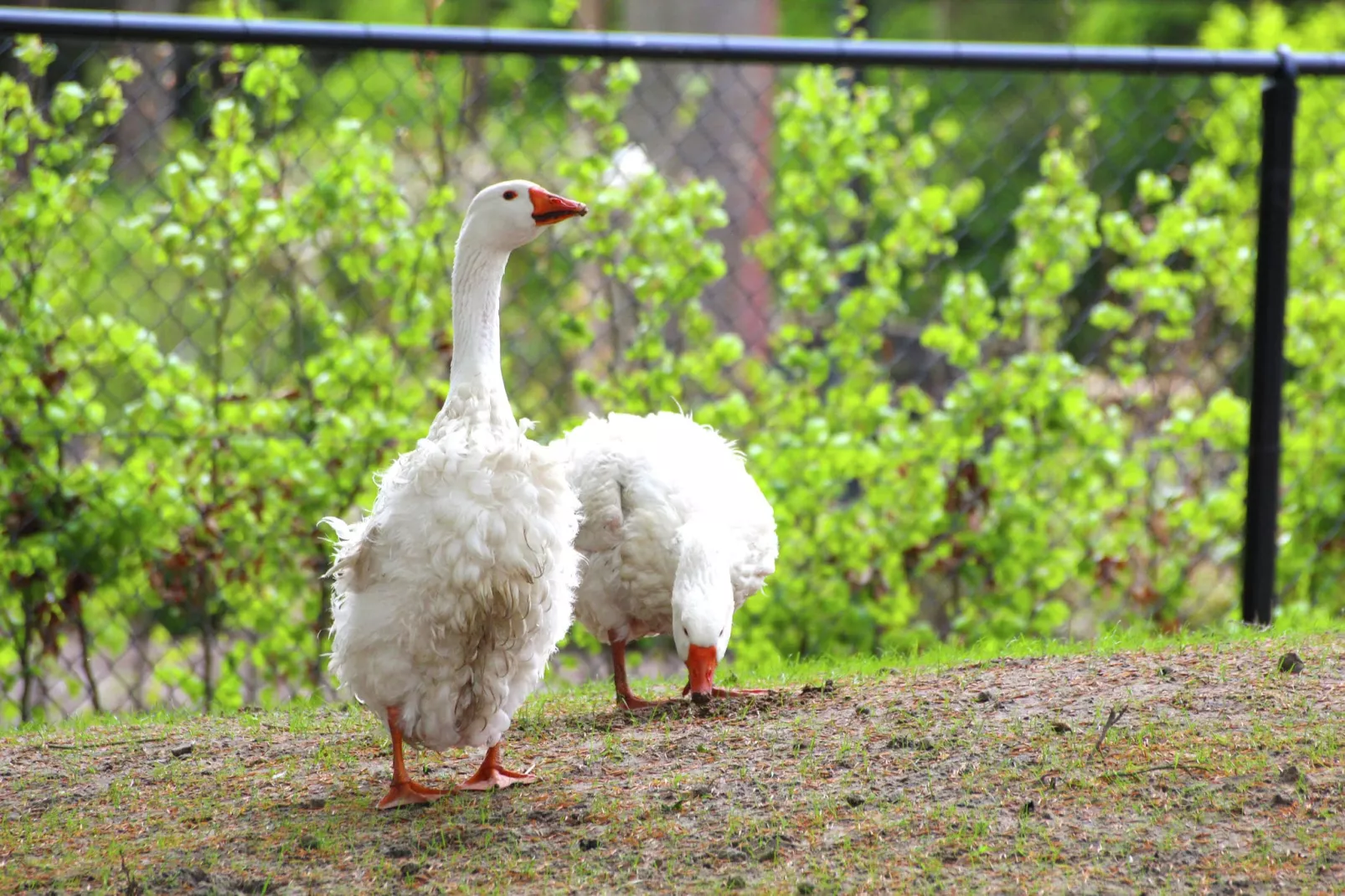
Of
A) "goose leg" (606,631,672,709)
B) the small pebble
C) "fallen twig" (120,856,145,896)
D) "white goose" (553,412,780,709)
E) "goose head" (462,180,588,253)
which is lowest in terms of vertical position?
"fallen twig" (120,856,145,896)

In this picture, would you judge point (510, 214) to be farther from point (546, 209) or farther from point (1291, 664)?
point (1291, 664)

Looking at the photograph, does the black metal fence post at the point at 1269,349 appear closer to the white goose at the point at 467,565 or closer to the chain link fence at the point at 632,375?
the chain link fence at the point at 632,375

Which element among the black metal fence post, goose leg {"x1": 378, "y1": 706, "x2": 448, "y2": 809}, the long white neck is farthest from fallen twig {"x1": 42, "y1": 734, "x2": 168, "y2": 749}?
the black metal fence post

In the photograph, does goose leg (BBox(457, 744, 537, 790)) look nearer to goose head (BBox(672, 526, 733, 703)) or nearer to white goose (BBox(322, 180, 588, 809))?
white goose (BBox(322, 180, 588, 809))

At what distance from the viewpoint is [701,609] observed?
4.53 metres

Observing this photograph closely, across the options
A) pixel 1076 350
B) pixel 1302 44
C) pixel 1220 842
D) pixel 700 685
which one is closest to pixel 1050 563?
pixel 700 685

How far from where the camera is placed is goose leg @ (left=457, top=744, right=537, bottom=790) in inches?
152

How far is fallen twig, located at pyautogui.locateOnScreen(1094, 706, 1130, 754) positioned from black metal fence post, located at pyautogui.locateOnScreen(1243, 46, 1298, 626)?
2.39 meters

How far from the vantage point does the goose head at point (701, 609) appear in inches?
178

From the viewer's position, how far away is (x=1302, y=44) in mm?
13008

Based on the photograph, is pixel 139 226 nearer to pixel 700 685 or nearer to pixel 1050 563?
pixel 700 685

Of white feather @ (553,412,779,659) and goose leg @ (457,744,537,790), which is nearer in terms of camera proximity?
goose leg @ (457,744,537,790)

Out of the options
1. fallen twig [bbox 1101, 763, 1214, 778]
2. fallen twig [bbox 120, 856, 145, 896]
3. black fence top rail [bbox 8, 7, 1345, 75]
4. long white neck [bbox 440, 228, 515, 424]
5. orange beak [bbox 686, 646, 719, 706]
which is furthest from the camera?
black fence top rail [bbox 8, 7, 1345, 75]

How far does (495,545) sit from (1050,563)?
3774 mm
